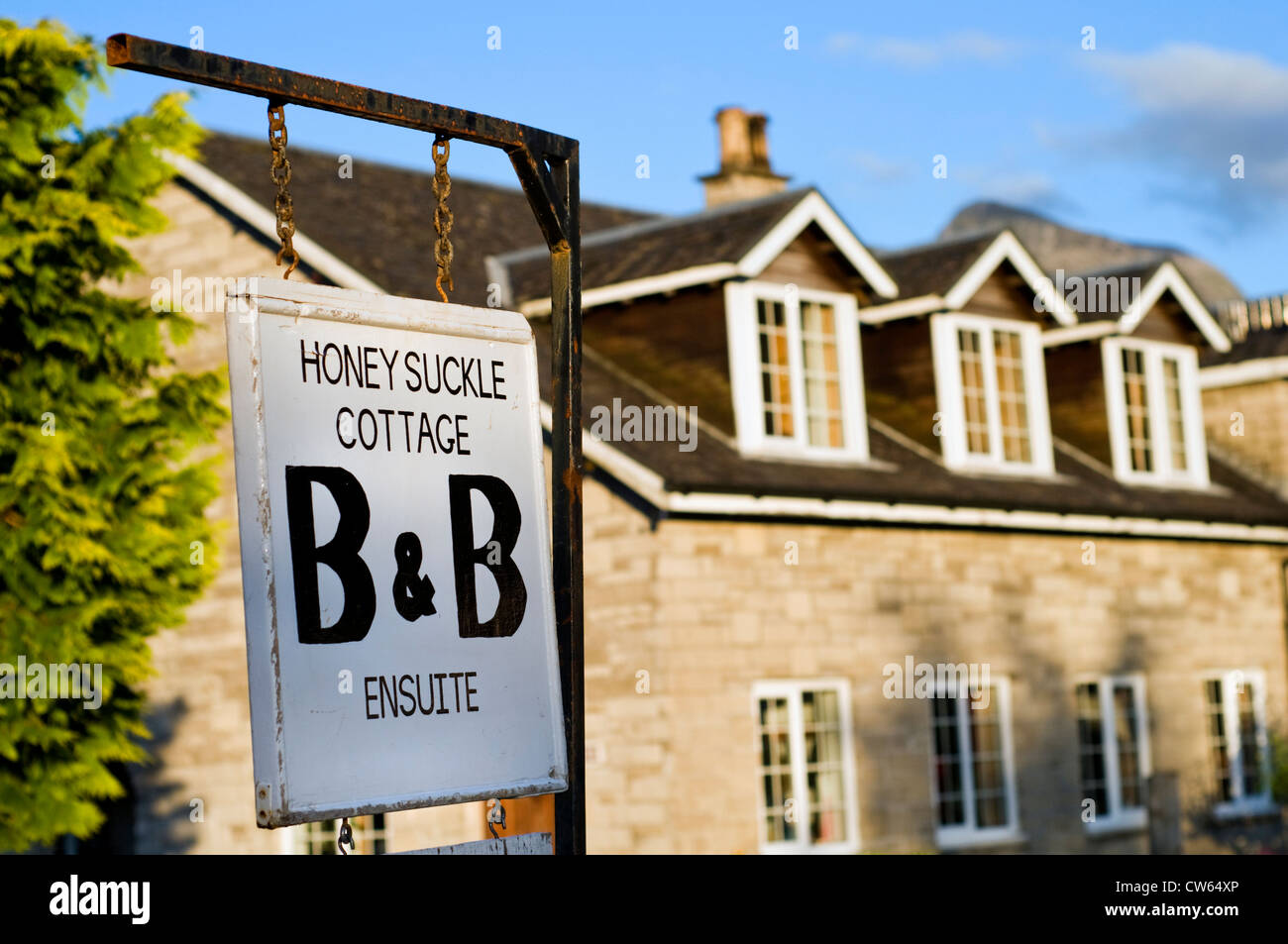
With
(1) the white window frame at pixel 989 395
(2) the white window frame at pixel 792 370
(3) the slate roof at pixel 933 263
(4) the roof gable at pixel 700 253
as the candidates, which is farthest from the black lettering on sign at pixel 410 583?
(3) the slate roof at pixel 933 263

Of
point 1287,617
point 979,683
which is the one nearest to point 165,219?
point 979,683

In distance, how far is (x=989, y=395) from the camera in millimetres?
19594

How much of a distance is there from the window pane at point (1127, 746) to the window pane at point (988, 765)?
2.33 metres

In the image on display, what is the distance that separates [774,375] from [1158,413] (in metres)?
7.24

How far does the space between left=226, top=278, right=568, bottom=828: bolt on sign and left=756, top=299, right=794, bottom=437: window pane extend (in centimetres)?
1269

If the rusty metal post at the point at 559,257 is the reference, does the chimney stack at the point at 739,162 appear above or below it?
above

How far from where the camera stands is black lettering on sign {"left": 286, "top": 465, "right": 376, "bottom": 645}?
4191 millimetres

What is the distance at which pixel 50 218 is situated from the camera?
12992mm

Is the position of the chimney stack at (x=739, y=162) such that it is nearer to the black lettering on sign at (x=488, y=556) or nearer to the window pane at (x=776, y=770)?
the window pane at (x=776, y=770)

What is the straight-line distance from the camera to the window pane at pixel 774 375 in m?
17.4

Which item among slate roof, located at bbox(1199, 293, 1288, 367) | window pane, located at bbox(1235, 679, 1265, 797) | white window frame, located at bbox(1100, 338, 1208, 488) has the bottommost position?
window pane, located at bbox(1235, 679, 1265, 797)

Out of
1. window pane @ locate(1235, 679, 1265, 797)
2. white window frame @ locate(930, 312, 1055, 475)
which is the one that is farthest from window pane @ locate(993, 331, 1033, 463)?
window pane @ locate(1235, 679, 1265, 797)

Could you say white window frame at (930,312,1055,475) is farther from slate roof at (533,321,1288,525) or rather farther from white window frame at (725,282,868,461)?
white window frame at (725,282,868,461)

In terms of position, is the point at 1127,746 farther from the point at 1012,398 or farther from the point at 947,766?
the point at 1012,398
